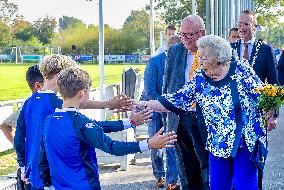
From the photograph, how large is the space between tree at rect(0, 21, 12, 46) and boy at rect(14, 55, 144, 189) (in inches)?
3474

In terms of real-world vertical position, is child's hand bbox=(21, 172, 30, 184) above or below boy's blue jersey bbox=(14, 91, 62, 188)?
below

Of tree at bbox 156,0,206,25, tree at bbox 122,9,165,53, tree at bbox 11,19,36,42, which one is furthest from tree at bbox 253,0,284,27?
tree at bbox 11,19,36,42

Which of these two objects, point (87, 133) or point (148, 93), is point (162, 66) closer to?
point (148, 93)

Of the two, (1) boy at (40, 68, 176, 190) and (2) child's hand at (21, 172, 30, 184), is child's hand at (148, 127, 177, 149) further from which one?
(2) child's hand at (21, 172, 30, 184)

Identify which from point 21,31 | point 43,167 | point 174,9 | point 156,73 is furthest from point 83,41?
point 43,167

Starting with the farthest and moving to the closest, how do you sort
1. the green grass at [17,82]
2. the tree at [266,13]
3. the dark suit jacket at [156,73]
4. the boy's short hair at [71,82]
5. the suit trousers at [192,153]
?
the tree at [266,13], the green grass at [17,82], the dark suit jacket at [156,73], the suit trousers at [192,153], the boy's short hair at [71,82]

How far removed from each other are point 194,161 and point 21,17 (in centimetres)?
10321

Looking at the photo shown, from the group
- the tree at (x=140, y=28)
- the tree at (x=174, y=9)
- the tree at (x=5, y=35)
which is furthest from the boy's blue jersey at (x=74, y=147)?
the tree at (x=5, y=35)

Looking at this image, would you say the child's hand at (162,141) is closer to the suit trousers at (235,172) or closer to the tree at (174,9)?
the suit trousers at (235,172)

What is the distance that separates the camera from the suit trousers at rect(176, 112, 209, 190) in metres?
5.95

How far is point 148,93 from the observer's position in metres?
7.80

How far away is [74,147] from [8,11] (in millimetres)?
102248

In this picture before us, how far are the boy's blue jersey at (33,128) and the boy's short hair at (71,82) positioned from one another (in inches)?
22.2

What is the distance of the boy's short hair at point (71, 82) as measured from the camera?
4.20 metres
